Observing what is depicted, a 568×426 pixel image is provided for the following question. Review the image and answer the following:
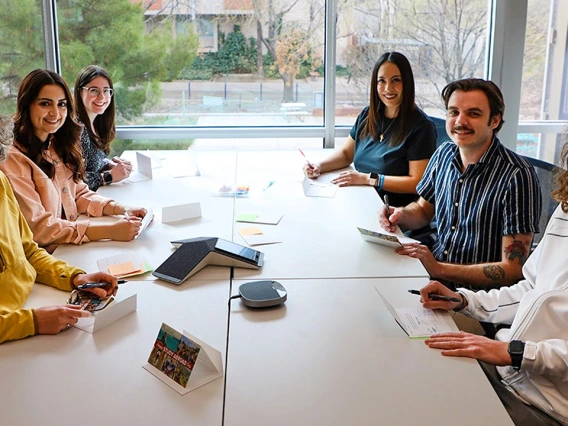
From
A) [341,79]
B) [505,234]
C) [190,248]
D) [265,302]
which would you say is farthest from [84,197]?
[341,79]

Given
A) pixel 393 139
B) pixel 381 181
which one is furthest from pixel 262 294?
pixel 393 139

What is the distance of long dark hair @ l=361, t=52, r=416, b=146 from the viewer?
11.6ft

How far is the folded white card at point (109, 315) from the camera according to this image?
1.79m

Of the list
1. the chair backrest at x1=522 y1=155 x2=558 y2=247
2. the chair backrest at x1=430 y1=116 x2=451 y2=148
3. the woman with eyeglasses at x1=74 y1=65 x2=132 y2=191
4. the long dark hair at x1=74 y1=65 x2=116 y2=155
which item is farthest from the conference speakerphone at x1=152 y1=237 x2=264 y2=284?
the chair backrest at x1=430 y1=116 x2=451 y2=148

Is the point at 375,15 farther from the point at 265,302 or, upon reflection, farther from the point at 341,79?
the point at 265,302

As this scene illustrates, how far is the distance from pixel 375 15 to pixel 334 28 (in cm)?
30

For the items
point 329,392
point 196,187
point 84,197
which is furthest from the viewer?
point 196,187

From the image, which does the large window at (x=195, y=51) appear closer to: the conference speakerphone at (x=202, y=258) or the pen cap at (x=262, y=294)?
the conference speakerphone at (x=202, y=258)

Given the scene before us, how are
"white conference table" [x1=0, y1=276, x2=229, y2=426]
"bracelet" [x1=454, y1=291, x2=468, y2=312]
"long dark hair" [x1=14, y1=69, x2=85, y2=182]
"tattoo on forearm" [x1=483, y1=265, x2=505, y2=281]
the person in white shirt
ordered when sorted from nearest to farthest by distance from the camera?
"white conference table" [x1=0, y1=276, x2=229, y2=426], the person in white shirt, "bracelet" [x1=454, y1=291, x2=468, y2=312], "tattoo on forearm" [x1=483, y1=265, x2=505, y2=281], "long dark hair" [x1=14, y1=69, x2=85, y2=182]

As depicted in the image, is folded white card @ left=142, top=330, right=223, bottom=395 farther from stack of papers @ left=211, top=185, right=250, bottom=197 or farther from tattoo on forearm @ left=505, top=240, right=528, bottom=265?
stack of papers @ left=211, top=185, right=250, bottom=197

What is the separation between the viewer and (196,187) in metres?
3.48

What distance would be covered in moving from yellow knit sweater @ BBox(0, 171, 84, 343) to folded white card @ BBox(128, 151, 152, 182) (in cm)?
149

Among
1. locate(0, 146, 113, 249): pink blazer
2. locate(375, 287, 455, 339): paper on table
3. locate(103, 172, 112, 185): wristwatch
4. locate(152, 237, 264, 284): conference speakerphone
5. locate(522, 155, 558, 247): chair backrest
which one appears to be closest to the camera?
locate(375, 287, 455, 339): paper on table

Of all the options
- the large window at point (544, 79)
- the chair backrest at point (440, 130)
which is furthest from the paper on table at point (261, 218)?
the large window at point (544, 79)
